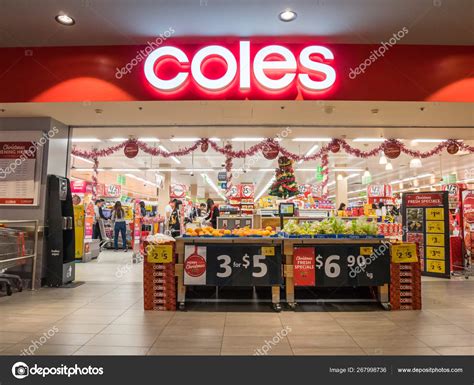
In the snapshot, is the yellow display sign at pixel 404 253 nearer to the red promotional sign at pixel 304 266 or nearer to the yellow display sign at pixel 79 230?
the red promotional sign at pixel 304 266

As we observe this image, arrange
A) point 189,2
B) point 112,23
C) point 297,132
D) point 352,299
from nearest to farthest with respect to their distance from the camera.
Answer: point 189,2
point 112,23
point 352,299
point 297,132

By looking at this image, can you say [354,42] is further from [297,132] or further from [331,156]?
[331,156]

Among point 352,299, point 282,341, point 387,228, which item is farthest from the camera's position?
point 387,228

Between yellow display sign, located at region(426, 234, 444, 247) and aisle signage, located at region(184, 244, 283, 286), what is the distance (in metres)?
4.77

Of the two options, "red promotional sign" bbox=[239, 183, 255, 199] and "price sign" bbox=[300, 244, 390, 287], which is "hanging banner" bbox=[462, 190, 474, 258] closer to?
"price sign" bbox=[300, 244, 390, 287]

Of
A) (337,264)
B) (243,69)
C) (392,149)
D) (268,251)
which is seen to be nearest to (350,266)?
(337,264)

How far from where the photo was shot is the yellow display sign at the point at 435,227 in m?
7.34

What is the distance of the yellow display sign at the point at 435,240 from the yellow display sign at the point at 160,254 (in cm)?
619

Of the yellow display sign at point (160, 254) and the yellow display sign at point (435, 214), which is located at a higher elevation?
the yellow display sign at point (435, 214)

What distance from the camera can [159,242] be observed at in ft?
15.6

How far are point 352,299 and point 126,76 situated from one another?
510 cm

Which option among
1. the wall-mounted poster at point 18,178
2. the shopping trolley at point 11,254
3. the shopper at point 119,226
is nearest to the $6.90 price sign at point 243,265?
the shopping trolley at point 11,254

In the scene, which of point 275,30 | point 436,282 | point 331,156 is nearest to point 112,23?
point 275,30

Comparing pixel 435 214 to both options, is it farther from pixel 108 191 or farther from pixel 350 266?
pixel 108 191
